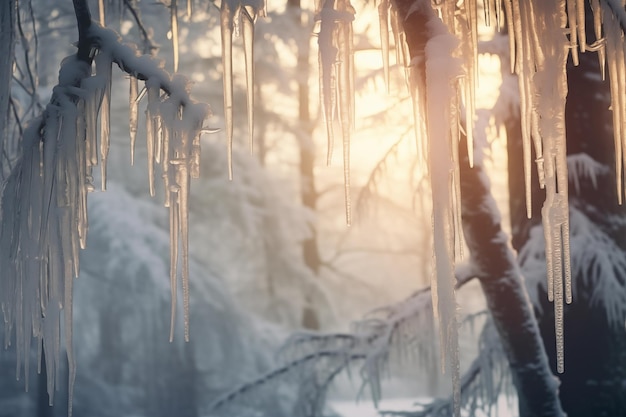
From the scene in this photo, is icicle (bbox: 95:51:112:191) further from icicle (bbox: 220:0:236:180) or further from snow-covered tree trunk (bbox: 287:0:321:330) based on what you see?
snow-covered tree trunk (bbox: 287:0:321:330)

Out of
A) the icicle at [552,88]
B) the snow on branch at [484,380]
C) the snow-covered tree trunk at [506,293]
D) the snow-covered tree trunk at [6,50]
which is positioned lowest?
the snow on branch at [484,380]

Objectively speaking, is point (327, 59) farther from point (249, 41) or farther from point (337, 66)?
point (249, 41)

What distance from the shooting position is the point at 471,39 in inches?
78.1

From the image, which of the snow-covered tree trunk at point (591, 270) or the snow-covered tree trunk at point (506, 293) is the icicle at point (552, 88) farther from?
the snow-covered tree trunk at point (591, 270)

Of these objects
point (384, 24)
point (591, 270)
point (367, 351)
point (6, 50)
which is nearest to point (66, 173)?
point (6, 50)

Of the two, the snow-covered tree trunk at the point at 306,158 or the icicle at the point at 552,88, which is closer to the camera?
the icicle at the point at 552,88

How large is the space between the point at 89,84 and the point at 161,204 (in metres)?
5.51

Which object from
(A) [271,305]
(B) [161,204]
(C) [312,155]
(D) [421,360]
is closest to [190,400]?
(A) [271,305]

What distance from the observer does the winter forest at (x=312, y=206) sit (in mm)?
1834

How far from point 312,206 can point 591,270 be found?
4713mm

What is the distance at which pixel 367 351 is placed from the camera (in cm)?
399

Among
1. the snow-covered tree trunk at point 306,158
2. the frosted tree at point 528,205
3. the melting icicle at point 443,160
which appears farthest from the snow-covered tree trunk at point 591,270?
the snow-covered tree trunk at point 306,158

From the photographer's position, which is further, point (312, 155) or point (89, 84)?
point (312, 155)

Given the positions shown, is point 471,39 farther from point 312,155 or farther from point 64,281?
point 312,155
